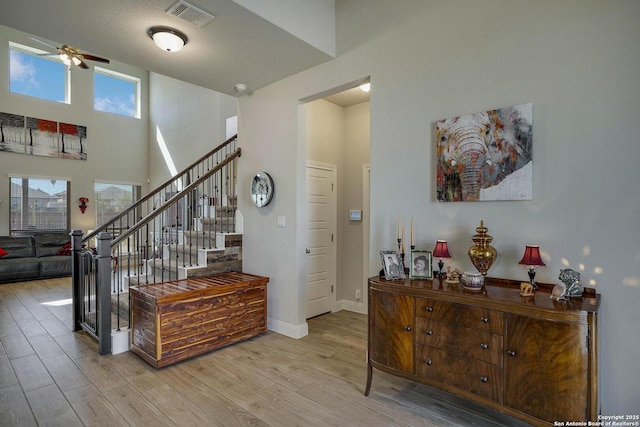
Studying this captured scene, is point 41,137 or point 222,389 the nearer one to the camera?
point 222,389

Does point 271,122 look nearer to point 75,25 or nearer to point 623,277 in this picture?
point 75,25

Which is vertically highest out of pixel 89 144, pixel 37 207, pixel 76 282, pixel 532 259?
pixel 89 144

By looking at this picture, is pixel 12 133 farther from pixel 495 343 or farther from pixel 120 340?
pixel 495 343

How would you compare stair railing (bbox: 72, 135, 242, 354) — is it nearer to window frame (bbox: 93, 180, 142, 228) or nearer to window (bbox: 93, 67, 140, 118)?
window frame (bbox: 93, 180, 142, 228)

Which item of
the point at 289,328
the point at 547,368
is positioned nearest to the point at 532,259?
the point at 547,368

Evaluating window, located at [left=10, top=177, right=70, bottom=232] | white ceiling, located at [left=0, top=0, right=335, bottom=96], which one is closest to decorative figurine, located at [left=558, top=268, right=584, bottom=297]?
white ceiling, located at [left=0, top=0, right=335, bottom=96]

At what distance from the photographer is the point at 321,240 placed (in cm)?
474

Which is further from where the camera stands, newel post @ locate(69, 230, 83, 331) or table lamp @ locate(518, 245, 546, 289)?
newel post @ locate(69, 230, 83, 331)

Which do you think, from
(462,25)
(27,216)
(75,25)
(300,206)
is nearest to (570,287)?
(462,25)

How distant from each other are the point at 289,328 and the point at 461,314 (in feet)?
7.46

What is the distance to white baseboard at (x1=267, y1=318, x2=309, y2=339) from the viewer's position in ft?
12.4

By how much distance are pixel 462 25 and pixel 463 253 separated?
1.75m

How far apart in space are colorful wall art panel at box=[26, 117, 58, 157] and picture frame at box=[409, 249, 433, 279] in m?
9.73

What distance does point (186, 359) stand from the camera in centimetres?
318
